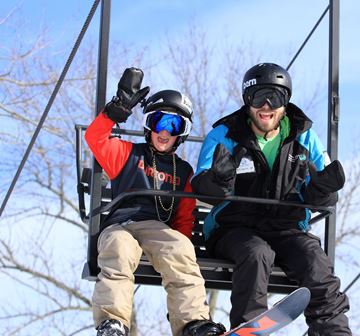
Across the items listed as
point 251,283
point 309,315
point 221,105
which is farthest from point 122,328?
point 221,105

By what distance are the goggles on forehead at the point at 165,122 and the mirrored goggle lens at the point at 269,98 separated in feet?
1.20

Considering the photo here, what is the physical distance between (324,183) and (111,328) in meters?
1.17

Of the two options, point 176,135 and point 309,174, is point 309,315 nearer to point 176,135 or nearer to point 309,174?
point 309,174

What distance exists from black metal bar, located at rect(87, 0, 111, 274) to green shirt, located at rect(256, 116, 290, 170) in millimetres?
775

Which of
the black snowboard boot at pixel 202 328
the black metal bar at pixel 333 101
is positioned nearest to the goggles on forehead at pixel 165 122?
the black metal bar at pixel 333 101

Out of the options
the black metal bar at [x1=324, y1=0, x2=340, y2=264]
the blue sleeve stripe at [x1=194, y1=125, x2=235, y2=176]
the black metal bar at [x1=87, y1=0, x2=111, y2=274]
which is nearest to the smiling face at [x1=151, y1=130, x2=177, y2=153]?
the blue sleeve stripe at [x1=194, y1=125, x2=235, y2=176]

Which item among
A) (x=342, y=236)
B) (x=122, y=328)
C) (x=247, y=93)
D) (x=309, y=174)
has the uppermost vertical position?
(x=247, y=93)

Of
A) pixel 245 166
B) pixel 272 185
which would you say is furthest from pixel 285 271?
pixel 245 166

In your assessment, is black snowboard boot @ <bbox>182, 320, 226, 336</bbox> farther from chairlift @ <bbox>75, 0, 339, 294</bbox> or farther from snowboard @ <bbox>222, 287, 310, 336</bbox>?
chairlift @ <bbox>75, 0, 339, 294</bbox>

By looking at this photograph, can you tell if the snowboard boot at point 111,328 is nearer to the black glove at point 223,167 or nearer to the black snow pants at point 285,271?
the black snow pants at point 285,271

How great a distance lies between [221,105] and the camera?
12.3 metres

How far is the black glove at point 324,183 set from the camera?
3.64 metres

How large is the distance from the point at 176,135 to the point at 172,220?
41 cm

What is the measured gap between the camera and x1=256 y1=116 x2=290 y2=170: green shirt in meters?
3.86
